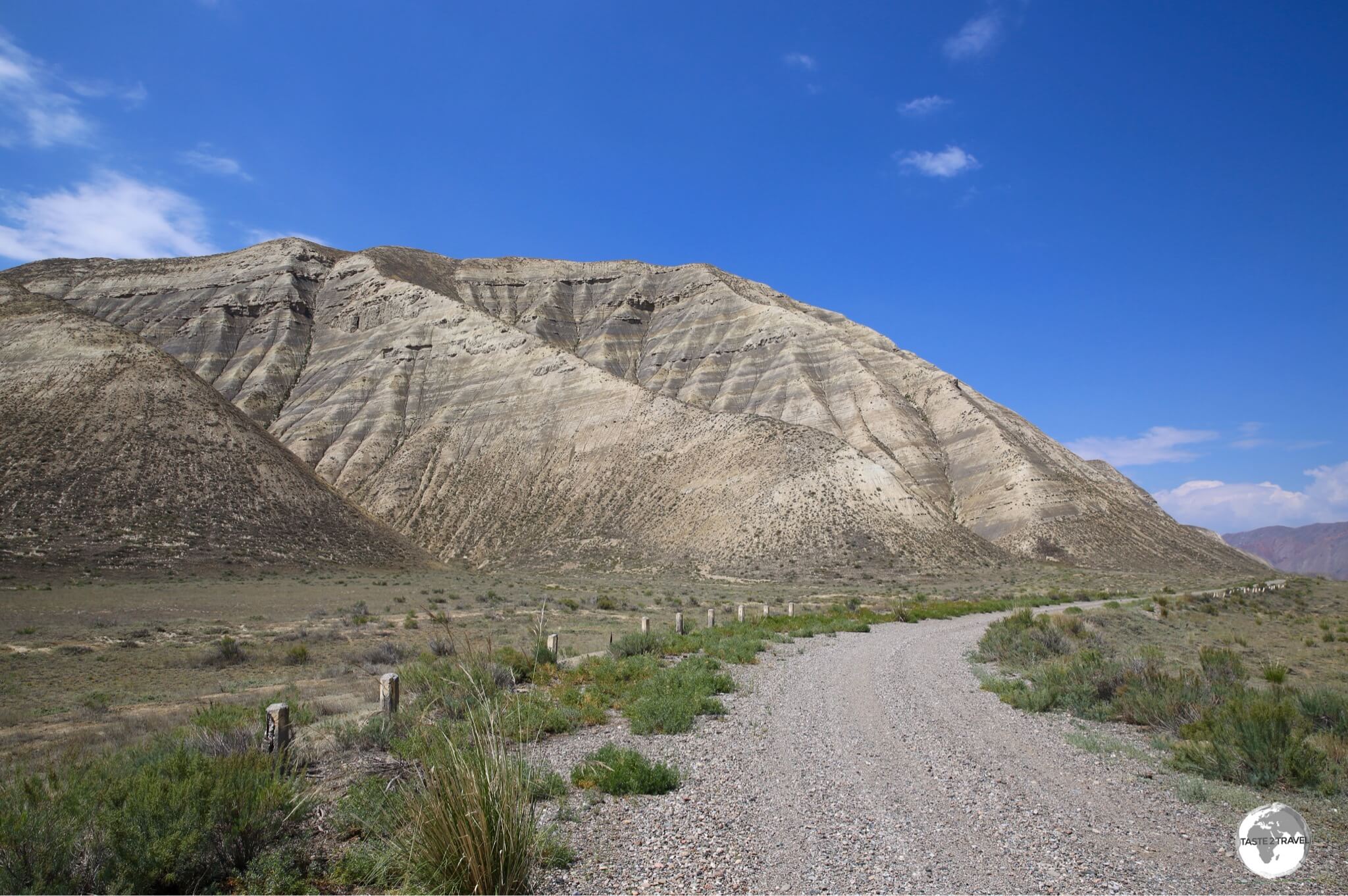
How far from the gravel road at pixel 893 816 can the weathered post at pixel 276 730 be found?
2.71 m

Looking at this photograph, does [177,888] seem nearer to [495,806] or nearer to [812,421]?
[495,806]

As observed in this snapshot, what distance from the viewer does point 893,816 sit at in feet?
21.2

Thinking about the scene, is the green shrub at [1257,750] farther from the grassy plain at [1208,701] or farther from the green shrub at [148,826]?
the green shrub at [148,826]

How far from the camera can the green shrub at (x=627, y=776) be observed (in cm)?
705

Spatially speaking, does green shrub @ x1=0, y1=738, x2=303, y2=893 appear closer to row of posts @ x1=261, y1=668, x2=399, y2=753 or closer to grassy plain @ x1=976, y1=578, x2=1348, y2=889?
row of posts @ x1=261, y1=668, x2=399, y2=753

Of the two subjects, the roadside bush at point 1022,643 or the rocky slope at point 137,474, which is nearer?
the roadside bush at point 1022,643

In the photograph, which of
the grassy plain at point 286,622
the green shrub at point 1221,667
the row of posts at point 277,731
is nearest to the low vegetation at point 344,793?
the row of posts at point 277,731

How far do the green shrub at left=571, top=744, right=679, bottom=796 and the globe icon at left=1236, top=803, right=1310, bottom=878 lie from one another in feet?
16.0

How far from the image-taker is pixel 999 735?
9547 mm

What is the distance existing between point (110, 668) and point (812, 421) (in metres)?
65.2

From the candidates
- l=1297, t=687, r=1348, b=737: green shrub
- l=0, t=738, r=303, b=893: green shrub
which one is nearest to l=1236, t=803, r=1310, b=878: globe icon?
l=1297, t=687, r=1348, b=737: green shrub

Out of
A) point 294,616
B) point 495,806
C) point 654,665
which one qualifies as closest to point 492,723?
point 495,806

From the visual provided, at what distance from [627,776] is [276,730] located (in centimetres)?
363

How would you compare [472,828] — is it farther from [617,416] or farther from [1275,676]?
[617,416]
